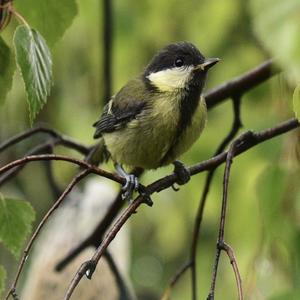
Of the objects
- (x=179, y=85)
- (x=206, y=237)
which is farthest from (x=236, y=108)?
(x=206, y=237)

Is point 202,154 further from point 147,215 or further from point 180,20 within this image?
point 147,215

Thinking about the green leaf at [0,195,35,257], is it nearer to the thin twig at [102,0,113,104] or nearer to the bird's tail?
the bird's tail

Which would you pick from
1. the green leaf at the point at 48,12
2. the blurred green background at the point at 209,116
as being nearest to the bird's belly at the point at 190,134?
the blurred green background at the point at 209,116

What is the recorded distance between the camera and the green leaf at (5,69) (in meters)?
1.54

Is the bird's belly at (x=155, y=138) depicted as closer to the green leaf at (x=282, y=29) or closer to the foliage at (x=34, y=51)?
the foliage at (x=34, y=51)

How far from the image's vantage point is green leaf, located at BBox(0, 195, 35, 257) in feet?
5.24

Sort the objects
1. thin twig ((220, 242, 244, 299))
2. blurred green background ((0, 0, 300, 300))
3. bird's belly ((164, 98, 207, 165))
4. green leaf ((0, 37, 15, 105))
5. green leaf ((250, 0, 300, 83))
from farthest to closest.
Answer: blurred green background ((0, 0, 300, 300)), bird's belly ((164, 98, 207, 165)), green leaf ((0, 37, 15, 105)), thin twig ((220, 242, 244, 299)), green leaf ((250, 0, 300, 83))

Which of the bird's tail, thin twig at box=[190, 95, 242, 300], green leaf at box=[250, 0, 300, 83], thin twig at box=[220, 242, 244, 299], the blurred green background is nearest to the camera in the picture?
green leaf at box=[250, 0, 300, 83]

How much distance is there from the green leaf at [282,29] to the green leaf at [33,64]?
502mm

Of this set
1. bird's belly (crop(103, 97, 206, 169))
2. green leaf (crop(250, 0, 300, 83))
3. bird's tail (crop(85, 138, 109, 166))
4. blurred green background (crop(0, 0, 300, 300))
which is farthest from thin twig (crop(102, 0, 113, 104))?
green leaf (crop(250, 0, 300, 83))

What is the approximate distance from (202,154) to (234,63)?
0.69m

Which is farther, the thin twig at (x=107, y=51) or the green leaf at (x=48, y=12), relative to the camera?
the thin twig at (x=107, y=51)

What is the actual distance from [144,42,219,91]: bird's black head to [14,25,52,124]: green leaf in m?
0.88

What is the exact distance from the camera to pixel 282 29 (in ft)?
3.08
